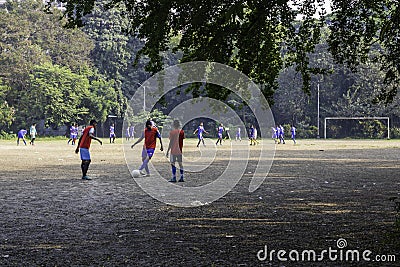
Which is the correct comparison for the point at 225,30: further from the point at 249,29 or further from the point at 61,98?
the point at 61,98

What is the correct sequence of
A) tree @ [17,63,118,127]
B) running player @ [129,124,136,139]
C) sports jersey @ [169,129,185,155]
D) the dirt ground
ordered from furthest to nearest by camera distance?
tree @ [17,63,118,127], running player @ [129,124,136,139], sports jersey @ [169,129,185,155], the dirt ground

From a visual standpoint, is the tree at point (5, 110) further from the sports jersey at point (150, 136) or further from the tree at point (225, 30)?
the tree at point (225, 30)

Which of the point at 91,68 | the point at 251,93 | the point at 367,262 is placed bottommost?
the point at 367,262

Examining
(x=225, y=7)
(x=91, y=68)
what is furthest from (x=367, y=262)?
(x=91, y=68)

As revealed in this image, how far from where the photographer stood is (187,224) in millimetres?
10859

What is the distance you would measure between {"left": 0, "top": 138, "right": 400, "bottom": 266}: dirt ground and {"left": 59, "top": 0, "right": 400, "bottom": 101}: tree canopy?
217 cm

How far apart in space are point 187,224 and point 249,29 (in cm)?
317

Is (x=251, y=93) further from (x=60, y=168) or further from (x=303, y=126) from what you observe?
(x=303, y=126)

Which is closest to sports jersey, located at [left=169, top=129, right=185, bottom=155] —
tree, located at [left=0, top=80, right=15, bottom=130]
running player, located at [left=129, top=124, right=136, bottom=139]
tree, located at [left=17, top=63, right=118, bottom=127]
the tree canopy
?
the tree canopy

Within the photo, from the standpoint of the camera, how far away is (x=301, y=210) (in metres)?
12.5

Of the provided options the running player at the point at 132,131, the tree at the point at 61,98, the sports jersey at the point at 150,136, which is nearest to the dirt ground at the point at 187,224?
the sports jersey at the point at 150,136

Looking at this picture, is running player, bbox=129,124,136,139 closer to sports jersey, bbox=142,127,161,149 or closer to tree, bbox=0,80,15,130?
tree, bbox=0,80,15,130

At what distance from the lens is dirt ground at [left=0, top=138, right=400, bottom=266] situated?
322 inches

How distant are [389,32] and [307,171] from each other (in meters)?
12.6
